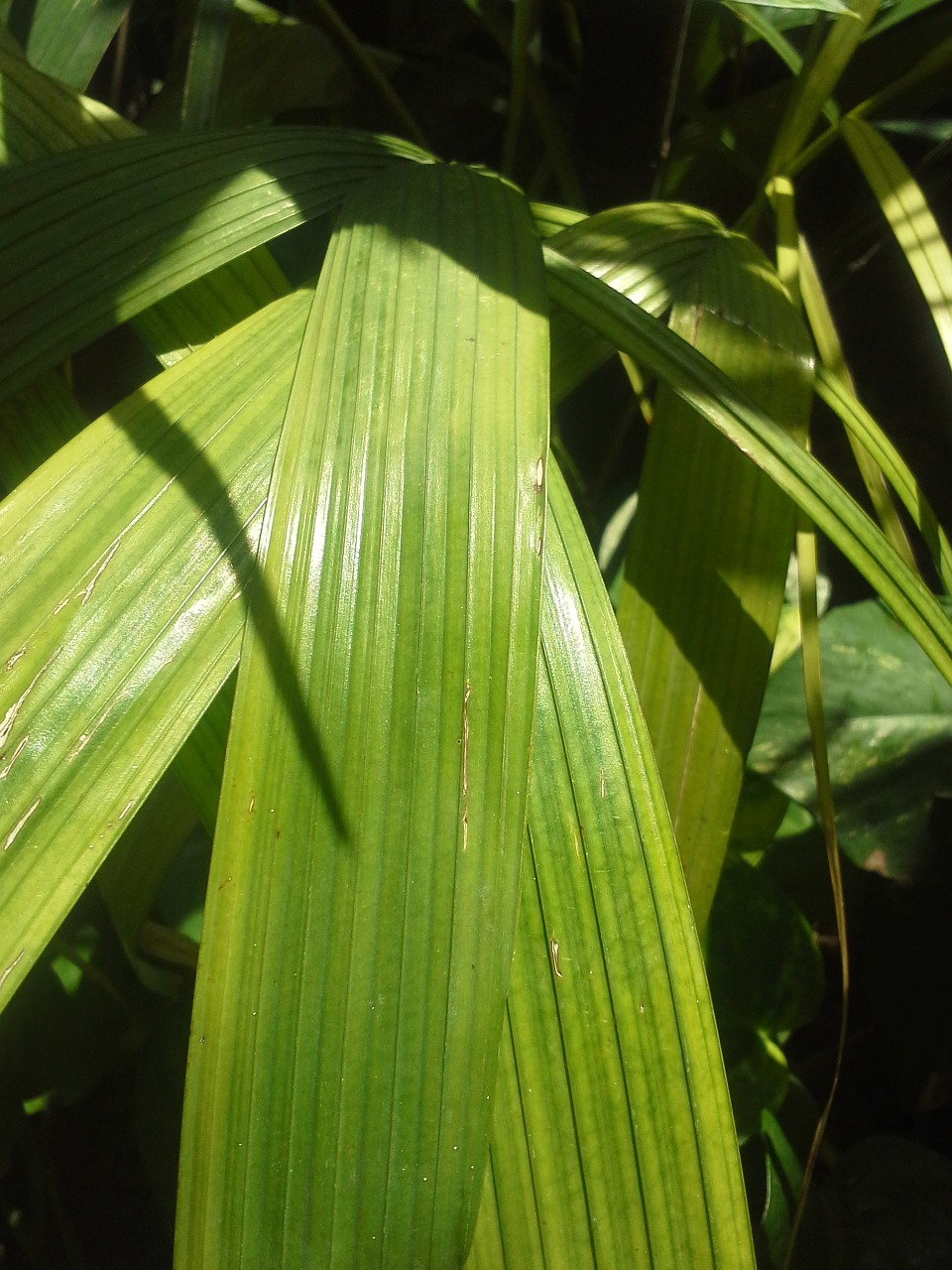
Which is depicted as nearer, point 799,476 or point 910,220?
point 799,476

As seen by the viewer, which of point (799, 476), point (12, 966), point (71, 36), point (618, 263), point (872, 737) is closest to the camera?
point (12, 966)

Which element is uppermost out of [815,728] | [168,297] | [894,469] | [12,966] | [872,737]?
[168,297]

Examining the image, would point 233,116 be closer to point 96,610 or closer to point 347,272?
point 347,272

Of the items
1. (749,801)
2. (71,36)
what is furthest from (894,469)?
(71,36)

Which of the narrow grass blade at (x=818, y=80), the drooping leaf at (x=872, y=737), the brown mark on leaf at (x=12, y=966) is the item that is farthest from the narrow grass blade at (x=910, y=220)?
the brown mark on leaf at (x=12, y=966)

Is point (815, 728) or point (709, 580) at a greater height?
point (709, 580)

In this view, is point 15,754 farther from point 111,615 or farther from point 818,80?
point 818,80

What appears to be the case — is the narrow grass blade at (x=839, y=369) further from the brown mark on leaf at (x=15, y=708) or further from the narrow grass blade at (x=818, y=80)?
the brown mark on leaf at (x=15, y=708)

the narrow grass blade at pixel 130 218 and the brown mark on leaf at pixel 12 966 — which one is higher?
the narrow grass blade at pixel 130 218
